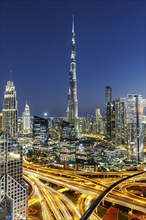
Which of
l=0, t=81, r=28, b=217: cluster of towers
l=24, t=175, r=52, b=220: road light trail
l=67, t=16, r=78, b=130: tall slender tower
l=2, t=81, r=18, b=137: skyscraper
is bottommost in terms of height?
l=24, t=175, r=52, b=220: road light trail

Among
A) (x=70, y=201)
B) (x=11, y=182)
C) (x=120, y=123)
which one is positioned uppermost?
(x=120, y=123)

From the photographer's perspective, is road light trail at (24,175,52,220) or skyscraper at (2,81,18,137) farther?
skyscraper at (2,81,18,137)

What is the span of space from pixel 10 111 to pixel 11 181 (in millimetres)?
24645

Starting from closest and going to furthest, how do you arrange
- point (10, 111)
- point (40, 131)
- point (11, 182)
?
point (11, 182) → point (40, 131) → point (10, 111)

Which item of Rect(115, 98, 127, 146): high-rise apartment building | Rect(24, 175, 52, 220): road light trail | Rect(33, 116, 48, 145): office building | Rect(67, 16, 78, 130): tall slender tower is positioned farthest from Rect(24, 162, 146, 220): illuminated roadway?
Rect(67, 16, 78, 130): tall slender tower

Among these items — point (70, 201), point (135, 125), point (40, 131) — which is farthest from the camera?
point (40, 131)

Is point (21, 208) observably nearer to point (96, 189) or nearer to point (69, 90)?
point (96, 189)

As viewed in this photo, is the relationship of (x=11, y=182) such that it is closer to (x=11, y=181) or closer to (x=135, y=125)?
(x=11, y=181)

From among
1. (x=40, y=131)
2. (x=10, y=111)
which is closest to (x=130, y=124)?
(x=40, y=131)

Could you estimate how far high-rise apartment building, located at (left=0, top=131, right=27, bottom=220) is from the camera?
7020 millimetres

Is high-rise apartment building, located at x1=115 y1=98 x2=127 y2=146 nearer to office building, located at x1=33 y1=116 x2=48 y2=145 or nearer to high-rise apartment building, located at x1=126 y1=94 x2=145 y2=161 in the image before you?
high-rise apartment building, located at x1=126 y1=94 x2=145 y2=161

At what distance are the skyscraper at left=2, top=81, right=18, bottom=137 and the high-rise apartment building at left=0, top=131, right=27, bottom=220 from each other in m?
23.5

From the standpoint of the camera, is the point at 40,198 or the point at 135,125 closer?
the point at 40,198

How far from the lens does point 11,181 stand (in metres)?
7.07
